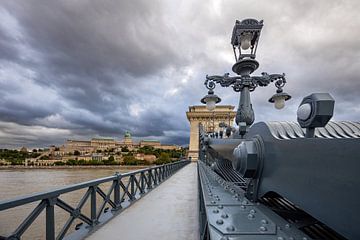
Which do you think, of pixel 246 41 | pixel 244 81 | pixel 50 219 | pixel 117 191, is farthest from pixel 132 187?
pixel 246 41

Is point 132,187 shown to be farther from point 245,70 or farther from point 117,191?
point 245,70

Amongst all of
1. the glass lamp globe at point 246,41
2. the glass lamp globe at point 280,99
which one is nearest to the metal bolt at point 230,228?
the glass lamp globe at point 246,41

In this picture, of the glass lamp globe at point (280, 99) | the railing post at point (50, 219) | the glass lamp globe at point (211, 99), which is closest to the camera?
the railing post at point (50, 219)

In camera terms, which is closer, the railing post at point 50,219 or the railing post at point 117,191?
the railing post at point 50,219

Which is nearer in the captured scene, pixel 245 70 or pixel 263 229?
pixel 263 229

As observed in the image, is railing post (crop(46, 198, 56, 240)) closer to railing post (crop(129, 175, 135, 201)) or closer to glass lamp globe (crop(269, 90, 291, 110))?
railing post (crop(129, 175, 135, 201))

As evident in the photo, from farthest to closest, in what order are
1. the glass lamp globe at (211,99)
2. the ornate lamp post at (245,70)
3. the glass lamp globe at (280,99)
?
the glass lamp globe at (211,99)
the glass lamp globe at (280,99)
the ornate lamp post at (245,70)

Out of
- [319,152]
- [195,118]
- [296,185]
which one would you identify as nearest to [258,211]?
[296,185]

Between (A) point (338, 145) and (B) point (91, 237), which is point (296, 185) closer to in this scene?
(A) point (338, 145)

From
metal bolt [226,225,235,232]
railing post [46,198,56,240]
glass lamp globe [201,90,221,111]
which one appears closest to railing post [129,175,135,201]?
glass lamp globe [201,90,221,111]

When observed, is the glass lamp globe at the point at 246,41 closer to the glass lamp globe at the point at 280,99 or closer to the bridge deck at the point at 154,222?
the glass lamp globe at the point at 280,99

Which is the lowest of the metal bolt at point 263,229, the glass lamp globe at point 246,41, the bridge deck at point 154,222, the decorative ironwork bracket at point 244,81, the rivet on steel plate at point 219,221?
the bridge deck at point 154,222

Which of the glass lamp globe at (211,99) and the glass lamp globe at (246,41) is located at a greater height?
the glass lamp globe at (246,41)

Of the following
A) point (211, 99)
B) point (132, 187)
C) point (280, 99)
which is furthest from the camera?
point (132, 187)
